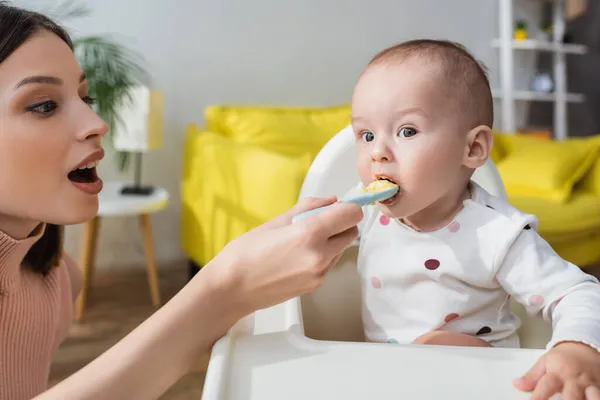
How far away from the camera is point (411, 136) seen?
0.69 meters

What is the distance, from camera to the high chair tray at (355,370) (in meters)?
0.45

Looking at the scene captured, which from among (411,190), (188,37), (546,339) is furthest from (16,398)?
(188,37)

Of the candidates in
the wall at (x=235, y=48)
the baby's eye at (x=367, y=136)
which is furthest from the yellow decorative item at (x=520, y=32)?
the baby's eye at (x=367, y=136)

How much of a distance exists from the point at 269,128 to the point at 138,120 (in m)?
0.70

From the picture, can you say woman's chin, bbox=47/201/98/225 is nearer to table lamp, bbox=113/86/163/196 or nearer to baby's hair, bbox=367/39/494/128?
baby's hair, bbox=367/39/494/128

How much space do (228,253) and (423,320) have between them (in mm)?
334

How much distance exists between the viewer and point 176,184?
3002 mm

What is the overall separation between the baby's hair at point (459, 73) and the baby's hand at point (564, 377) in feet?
1.11

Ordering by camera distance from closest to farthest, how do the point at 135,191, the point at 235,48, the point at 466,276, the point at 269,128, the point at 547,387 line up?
the point at 547,387, the point at 466,276, the point at 135,191, the point at 269,128, the point at 235,48

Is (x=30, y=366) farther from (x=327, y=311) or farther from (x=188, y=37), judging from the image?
(x=188, y=37)

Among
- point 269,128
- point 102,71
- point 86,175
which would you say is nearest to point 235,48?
point 269,128

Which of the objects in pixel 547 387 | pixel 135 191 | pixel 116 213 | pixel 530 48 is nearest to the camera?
pixel 547 387

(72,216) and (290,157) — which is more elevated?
(72,216)

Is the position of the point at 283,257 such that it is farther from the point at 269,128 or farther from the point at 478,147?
the point at 269,128
